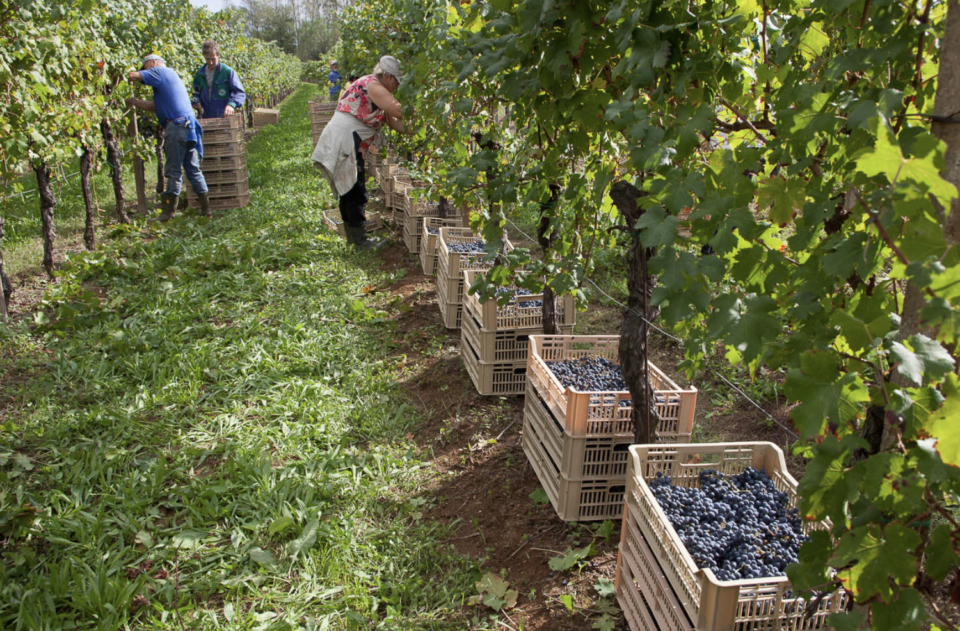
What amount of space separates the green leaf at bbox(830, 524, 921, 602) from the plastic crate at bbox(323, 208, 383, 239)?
258 inches

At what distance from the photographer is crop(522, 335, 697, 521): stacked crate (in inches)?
108

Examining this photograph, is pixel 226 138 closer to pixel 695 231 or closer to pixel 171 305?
pixel 171 305

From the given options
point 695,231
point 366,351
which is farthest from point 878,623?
point 366,351

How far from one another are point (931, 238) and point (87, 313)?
5240mm

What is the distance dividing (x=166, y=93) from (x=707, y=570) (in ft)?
24.5

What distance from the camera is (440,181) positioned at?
4.79m

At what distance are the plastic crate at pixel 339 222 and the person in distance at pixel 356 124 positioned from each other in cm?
91

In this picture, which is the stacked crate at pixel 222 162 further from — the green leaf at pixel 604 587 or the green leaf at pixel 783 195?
the green leaf at pixel 783 195

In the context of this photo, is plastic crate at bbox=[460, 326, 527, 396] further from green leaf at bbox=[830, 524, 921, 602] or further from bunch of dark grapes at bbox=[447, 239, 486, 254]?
green leaf at bbox=[830, 524, 921, 602]

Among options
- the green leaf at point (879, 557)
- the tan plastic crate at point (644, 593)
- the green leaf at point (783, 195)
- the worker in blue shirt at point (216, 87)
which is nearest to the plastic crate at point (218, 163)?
the worker in blue shirt at point (216, 87)

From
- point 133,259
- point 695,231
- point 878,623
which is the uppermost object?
point 695,231

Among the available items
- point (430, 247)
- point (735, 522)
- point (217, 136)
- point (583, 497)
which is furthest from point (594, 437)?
point (217, 136)

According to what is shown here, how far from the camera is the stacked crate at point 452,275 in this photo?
185 inches

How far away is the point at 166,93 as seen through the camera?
736 cm
